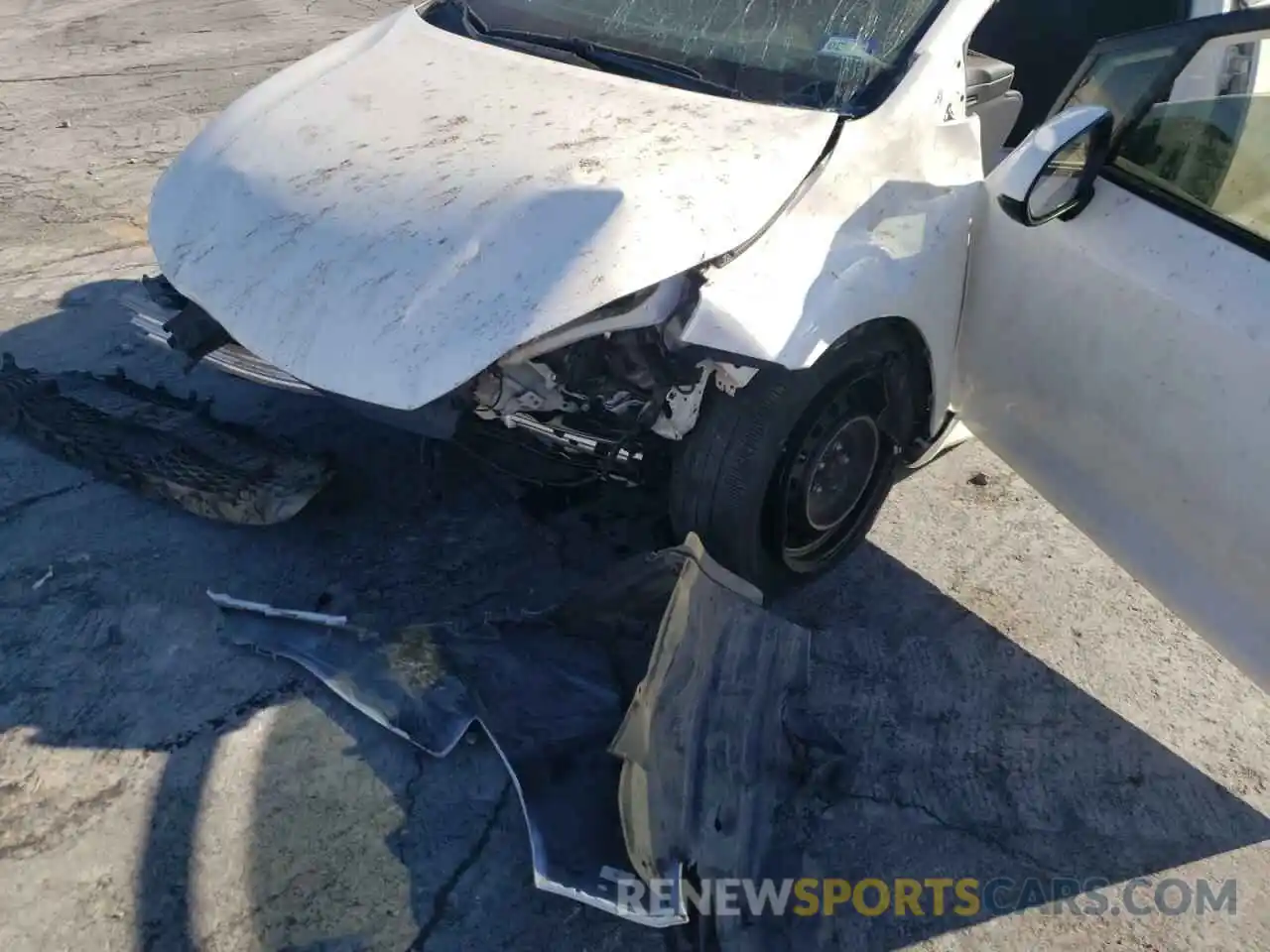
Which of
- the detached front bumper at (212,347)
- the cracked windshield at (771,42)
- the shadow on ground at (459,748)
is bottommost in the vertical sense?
the shadow on ground at (459,748)

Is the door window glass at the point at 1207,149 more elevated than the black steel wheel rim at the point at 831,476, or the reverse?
the door window glass at the point at 1207,149

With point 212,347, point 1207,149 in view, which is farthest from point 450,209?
point 1207,149

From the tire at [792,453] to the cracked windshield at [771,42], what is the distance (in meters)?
0.68

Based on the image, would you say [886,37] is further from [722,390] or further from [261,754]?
[261,754]

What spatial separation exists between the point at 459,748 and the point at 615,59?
1.96 meters

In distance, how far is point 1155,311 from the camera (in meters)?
2.43

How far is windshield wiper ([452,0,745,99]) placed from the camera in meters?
2.85

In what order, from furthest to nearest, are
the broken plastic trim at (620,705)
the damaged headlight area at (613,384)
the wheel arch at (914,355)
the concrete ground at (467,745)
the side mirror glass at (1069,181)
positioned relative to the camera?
1. the wheel arch at (914,355)
2. the side mirror glass at (1069,181)
3. the damaged headlight area at (613,384)
4. the concrete ground at (467,745)
5. the broken plastic trim at (620,705)

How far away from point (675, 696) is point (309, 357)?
1133mm

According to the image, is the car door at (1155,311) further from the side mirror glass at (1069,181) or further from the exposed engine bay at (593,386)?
the exposed engine bay at (593,386)

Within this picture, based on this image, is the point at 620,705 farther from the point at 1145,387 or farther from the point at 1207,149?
the point at 1207,149

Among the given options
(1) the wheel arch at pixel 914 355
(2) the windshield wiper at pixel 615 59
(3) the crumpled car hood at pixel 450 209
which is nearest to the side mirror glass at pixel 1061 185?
(1) the wheel arch at pixel 914 355

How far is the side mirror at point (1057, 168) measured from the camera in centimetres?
238

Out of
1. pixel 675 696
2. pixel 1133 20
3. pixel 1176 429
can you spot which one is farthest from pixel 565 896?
pixel 1133 20
